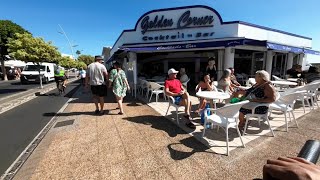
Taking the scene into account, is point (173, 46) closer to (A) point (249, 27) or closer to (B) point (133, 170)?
(A) point (249, 27)

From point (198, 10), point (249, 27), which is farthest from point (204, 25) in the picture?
point (249, 27)

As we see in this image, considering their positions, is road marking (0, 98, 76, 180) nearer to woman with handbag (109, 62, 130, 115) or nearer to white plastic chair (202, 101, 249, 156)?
woman with handbag (109, 62, 130, 115)

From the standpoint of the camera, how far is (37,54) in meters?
13.5

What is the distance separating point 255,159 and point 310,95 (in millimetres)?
4482

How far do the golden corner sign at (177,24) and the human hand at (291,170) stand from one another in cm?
1105

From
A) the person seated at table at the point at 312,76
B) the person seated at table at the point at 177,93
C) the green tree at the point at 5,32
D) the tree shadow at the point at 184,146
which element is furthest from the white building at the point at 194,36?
the green tree at the point at 5,32

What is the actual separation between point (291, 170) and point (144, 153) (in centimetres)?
331

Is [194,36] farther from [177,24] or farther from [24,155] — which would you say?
[24,155]

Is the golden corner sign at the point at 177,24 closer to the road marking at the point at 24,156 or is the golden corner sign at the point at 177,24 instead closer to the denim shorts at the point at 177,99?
the denim shorts at the point at 177,99

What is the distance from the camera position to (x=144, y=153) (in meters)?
3.69

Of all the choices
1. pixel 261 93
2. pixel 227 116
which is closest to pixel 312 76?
pixel 261 93

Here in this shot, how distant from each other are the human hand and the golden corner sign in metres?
11.0

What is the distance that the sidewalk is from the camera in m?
3.08

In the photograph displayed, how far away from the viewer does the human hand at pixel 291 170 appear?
1.77ft
